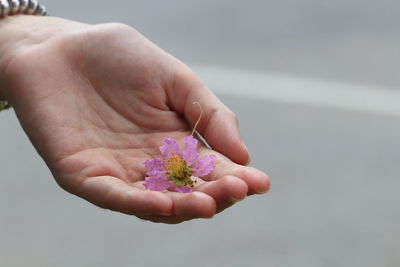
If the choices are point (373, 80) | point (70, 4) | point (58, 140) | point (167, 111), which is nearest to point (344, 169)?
point (373, 80)

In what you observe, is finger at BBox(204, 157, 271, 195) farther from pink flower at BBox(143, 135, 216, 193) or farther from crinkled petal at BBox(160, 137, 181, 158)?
crinkled petal at BBox(160, 137, 181, 158)

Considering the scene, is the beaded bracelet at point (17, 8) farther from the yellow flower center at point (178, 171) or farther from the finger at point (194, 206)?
the finger at point (194, 206)

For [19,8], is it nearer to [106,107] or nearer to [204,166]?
[106,107]

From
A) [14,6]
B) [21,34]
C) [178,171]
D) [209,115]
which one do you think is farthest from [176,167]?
[14,6]

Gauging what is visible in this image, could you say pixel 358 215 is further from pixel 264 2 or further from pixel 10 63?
pixel 264 2

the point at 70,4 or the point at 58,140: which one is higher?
the point at 58,140

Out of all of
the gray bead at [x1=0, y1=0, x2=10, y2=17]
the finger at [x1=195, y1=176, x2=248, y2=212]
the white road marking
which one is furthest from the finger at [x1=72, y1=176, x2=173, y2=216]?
the white road marking

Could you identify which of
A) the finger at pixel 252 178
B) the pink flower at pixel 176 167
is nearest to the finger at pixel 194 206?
the finger at pixel 252 178
